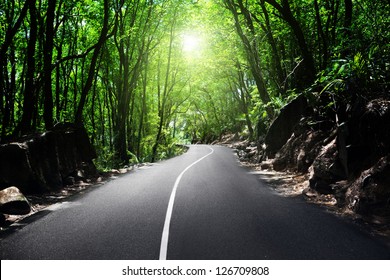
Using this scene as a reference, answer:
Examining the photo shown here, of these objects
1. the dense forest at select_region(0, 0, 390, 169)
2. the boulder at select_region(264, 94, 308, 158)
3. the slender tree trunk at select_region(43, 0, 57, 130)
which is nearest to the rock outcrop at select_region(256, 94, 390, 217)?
the dense forest at select_region(0, 0, 390, 169)

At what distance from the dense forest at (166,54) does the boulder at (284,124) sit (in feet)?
1.91

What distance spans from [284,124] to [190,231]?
1295cm

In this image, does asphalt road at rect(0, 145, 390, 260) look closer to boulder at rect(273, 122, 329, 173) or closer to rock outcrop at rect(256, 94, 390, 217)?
rock outcrop at rect(256, 94, 390, 217)

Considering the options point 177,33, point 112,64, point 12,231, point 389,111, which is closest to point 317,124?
point 389,111

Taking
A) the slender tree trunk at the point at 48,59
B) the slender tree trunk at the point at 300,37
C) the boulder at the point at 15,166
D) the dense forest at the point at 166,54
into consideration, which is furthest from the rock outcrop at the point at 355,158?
the slender tree trunk at the point at 48,59

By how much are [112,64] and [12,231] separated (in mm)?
22819

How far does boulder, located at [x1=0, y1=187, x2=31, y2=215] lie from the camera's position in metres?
8.54

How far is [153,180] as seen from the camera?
15023 mm

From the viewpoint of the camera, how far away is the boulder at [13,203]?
854 cm

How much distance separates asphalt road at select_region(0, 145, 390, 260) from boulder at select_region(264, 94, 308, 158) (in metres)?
7.67

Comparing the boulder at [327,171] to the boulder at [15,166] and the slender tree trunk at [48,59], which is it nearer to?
the boulder at [15,166]

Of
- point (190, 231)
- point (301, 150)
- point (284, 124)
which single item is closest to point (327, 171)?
point (301, 150)
